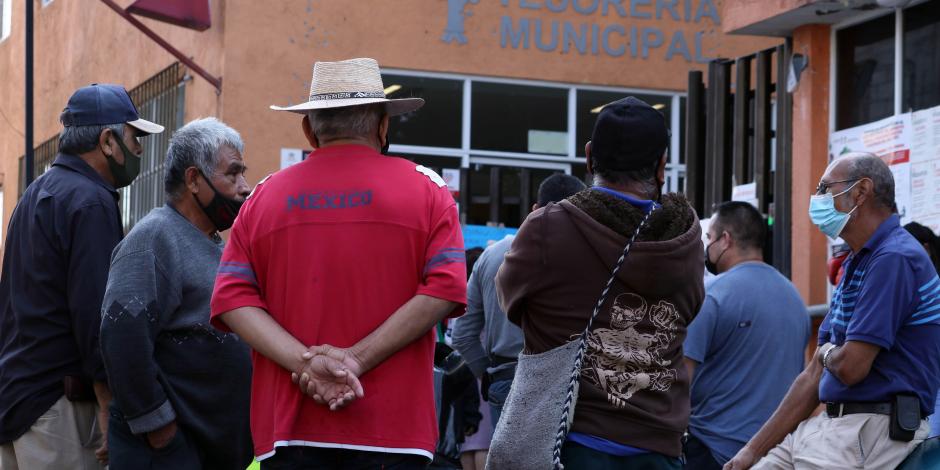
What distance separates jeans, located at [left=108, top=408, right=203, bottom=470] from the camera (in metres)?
5.28

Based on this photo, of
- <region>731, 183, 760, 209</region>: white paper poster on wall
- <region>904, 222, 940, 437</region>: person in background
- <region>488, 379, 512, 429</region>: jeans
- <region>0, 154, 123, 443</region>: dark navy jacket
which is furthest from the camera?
<region>731, 183, 760, 209</region>: white paper poster on wall

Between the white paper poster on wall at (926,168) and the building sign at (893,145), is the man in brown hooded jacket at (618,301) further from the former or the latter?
the building sign at (893,145)

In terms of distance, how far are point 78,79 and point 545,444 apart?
752 inches

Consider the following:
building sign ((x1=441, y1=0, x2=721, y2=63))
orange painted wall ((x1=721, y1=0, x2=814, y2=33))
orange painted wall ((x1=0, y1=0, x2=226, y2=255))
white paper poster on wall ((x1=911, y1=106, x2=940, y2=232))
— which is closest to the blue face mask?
white paper poster on wall ((x1=911, y1=106, x2=940, y2=232))

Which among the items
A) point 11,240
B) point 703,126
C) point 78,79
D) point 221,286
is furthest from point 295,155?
point 221,286

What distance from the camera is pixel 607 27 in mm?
17141

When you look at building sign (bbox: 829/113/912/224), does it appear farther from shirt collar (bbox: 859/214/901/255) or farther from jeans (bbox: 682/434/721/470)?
shirt collar (bbox: 859/214/901/255)

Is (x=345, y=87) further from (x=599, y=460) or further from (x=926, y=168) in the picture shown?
(x=926, y=168)

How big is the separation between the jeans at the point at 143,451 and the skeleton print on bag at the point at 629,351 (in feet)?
5.59

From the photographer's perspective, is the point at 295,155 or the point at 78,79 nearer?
the point at 295,155

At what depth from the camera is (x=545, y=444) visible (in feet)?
14.3

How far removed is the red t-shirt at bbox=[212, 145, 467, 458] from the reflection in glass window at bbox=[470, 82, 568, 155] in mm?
12313

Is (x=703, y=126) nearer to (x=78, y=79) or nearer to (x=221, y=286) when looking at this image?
(x=221, y=286)

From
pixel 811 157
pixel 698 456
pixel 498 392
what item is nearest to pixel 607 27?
pixel 811 157
